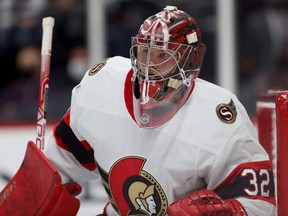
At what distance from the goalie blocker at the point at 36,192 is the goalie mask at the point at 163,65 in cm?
30

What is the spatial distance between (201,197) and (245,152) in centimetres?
19

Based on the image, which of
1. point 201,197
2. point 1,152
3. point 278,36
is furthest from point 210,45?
point 201,197

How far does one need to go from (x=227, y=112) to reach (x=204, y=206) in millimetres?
305

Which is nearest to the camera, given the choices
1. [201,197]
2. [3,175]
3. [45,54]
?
[201,197]

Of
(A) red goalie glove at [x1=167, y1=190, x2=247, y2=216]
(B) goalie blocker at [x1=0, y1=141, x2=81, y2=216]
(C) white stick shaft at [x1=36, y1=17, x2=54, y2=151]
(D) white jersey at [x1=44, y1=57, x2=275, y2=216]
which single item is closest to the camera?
(A) red goalie glove at [x1=167, y1=190, x2=247, y2=216]

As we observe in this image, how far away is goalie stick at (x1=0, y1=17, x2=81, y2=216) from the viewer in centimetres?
240

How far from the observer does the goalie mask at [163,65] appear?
7.63 feet

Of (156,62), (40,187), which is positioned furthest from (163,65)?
(40,187)

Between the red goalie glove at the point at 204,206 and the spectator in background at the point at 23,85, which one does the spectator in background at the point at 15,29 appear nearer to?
the spectator in background at the point at 23,85

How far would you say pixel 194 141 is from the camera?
229cm

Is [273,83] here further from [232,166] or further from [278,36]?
[232,166]

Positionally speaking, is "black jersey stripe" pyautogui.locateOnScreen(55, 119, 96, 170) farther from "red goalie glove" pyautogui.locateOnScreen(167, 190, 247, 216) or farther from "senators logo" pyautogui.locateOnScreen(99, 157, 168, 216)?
"red goalie glove" pyautogui.locateOnScreen(167, 190, 247, 216)

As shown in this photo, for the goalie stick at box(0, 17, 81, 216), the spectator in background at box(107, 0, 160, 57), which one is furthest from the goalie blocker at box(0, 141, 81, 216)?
the spectator in background at box(107, 0, 160, 57)

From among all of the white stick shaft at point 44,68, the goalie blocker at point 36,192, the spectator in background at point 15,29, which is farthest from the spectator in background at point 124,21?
the goalie blocker at point 36,192
